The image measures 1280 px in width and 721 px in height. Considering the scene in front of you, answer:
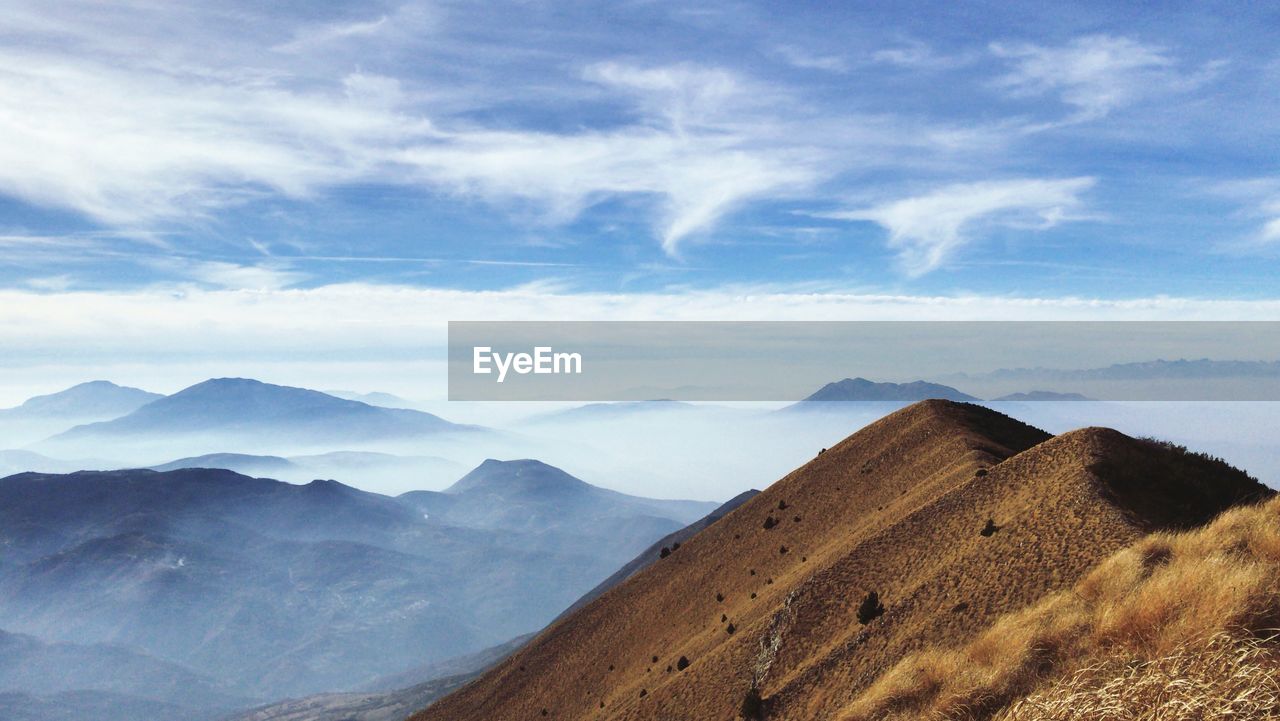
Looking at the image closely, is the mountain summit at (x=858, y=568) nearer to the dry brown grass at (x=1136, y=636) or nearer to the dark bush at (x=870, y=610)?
the dark bush at (x=870, y=610)

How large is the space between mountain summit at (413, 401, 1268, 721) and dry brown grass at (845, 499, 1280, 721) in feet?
22.9

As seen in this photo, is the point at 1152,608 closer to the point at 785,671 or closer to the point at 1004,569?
the point at 1004,569

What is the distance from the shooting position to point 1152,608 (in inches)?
661

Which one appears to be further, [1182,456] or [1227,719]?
[1182,456]

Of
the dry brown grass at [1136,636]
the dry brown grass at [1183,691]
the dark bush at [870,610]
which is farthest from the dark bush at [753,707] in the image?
the dry brown grass at [1183,691]

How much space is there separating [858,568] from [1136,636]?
78.1ft

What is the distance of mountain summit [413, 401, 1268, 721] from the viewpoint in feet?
99.6

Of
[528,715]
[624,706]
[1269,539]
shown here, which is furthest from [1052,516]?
[528,715]

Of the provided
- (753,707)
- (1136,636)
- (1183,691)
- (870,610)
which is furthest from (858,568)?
(1183,691)

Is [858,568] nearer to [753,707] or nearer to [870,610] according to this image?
[870,610]

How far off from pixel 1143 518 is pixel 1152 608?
713 inches

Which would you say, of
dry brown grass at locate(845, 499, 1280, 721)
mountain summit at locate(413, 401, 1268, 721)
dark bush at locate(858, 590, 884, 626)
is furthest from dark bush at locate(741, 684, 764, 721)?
dry brown grass at locate(845, 499, 1280, 721)

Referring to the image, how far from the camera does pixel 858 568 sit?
131ft

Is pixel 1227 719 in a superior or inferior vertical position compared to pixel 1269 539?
inferior
